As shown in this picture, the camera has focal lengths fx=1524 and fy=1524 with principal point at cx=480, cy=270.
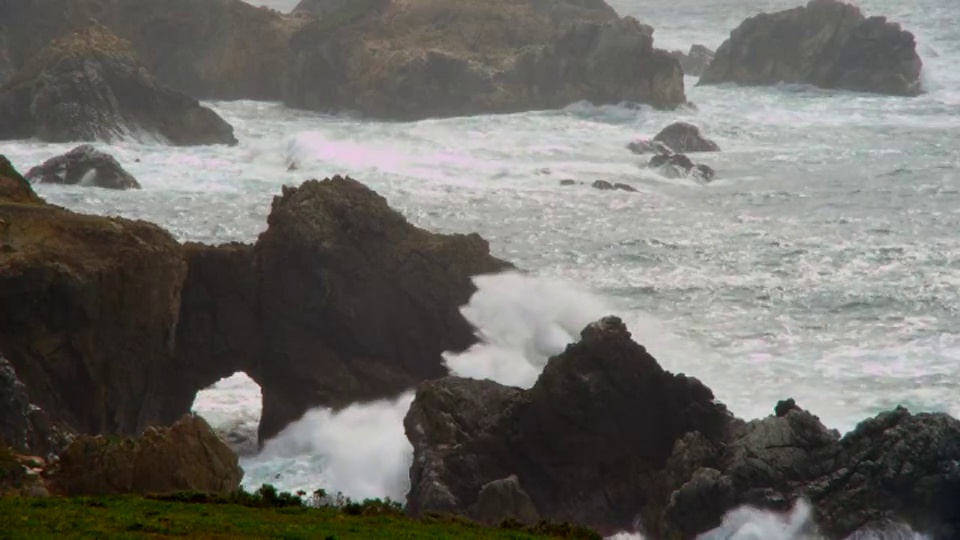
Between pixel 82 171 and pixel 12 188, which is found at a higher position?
pixel 12 188

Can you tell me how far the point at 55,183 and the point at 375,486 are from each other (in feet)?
90.4

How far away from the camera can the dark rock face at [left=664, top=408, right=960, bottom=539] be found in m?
27.2

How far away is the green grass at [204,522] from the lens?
773 inches

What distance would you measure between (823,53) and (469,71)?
869 inches

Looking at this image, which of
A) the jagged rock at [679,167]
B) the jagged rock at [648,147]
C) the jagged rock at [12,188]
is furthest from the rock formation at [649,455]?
the jagged rock at [648,147]

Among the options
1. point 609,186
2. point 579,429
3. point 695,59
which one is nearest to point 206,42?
point 609,186

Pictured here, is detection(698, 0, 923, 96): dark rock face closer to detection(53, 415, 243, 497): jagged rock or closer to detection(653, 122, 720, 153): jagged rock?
detection(653, 122, 720, 153): jagged rock

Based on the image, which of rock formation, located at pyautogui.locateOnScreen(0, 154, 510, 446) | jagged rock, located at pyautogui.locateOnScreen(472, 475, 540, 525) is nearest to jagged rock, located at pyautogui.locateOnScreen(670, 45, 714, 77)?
rock formation, located at pyautogui.locateOnScreen(0, 154, 510, 446)

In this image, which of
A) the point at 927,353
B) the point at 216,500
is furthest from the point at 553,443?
the point at 927,353

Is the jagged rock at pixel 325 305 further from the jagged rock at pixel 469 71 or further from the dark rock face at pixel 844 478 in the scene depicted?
the jagged rock at pixel 469 71

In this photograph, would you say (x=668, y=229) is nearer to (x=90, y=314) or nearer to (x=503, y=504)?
(x=90, y=314)

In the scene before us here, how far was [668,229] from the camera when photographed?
180ft

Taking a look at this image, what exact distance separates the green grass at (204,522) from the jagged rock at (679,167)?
41583 mm

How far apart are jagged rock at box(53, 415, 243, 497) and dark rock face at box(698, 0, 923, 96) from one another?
6734 cm
